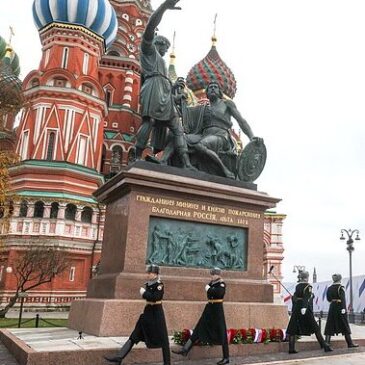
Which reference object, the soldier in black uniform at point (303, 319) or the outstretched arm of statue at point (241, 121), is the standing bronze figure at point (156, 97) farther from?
the soldier in black uniform at point (303, 319)

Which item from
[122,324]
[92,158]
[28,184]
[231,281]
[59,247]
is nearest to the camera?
[122,324]

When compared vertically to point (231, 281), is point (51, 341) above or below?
below

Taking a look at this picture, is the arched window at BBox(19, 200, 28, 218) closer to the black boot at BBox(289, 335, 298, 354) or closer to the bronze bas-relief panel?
the bronze bas-relief panel

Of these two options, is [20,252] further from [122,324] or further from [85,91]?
[122,324]

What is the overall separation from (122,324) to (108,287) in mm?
984

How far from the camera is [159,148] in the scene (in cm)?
1084

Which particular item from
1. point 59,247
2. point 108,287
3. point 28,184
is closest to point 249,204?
point 108,287

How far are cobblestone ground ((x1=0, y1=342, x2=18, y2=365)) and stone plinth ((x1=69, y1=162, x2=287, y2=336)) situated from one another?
4.33 ft

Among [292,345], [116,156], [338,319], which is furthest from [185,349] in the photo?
[116,156]

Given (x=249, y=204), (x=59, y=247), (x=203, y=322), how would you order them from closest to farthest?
(x=203, y=322) < (x=249, y=204) < (x=59, y=247)

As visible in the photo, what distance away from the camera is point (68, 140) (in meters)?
34.8

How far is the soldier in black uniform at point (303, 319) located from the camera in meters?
7.98

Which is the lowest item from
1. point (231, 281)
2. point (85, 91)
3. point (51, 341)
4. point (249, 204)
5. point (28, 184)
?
point (51, 341)

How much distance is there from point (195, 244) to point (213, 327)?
2681mm
